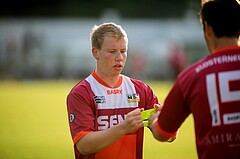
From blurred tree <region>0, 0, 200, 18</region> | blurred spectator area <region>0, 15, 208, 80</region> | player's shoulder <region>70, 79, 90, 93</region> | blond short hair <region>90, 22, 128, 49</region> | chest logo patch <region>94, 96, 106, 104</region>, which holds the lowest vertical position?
chest logo patch <region>94, 96, 106, 104</region>

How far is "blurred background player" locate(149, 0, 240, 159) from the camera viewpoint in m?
4.39

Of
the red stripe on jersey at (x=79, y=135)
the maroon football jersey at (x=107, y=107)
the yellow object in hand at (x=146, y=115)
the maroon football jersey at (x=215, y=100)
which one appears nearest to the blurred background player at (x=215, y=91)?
the maroon football jersey at (x=215, y=100)

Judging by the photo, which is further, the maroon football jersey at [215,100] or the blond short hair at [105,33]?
the blond short hair at [105,33]

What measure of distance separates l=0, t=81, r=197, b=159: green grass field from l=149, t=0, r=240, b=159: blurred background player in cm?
685

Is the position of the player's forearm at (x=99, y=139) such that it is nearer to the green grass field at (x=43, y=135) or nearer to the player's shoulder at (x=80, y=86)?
the player's shoulder at (x=80, y=86)

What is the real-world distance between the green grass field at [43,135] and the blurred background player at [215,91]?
6847 mm

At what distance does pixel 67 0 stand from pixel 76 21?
7.37m

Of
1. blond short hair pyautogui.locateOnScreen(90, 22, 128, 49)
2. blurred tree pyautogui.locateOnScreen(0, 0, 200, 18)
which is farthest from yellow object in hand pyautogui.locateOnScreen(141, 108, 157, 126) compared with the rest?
blurred tree pyautogui.locateOnScreen(0, 0, 200, 18)

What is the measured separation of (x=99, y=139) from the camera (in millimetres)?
5250

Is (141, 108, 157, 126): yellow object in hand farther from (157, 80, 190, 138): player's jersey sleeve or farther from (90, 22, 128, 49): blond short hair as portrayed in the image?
(90, 22, 128, 49): blond short hair

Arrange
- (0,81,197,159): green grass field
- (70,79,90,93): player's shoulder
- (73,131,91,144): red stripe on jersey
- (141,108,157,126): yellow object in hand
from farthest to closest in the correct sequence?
(0,81,197,159): green grass field < (70,79,90,93): player's shoulder < (73,131,91,144): red stripe on jersey < (141,108,157,126): yellow object in hand

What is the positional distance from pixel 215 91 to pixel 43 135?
11241 millimetres

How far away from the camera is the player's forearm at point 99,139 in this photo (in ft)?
16.8

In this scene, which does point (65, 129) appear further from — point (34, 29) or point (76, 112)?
point (34, 29)
